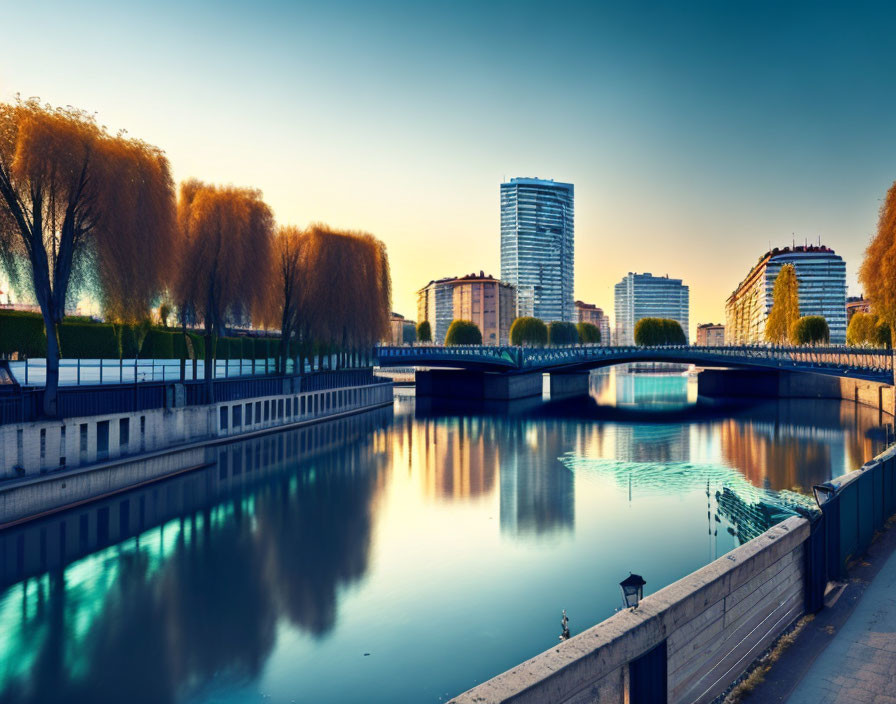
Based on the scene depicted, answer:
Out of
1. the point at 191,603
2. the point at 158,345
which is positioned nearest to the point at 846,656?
the point at 191,603

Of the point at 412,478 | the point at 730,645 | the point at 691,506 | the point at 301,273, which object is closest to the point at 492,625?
the point at 730,645

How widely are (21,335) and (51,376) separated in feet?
29.9

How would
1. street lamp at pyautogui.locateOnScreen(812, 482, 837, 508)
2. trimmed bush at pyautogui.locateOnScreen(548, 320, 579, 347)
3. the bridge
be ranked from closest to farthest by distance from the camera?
street lamp at pyautogui.locateOnScreen(812, 482, 837, 508)
the bridge
trimmed bush at pyautogui.locateOnScreen(548, 320, 579, 347)

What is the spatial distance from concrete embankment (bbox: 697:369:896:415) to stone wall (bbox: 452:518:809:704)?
63.3 metres

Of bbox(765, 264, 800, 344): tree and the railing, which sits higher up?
bbox(765, 264, 800, 344): tree

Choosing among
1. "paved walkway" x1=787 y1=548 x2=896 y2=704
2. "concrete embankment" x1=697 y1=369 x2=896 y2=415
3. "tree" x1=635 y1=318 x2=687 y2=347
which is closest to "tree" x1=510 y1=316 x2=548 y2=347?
"tree" x1=635 y1=318 x2=687 y2=347

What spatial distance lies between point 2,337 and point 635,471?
34944 millimetres

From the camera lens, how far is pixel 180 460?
33.0m

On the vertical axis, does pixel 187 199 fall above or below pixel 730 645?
above

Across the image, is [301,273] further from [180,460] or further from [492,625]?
[492,625]

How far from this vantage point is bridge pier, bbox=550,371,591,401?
102688mm

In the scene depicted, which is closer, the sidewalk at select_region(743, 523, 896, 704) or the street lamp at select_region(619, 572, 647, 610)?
the street lamp at select_region(619, 572, 647, 610)

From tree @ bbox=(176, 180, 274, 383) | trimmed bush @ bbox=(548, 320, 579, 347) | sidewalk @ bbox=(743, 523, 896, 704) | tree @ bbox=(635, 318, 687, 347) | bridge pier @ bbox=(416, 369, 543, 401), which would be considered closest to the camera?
sidewalk @ bbox=(743, 523, 896, 704)

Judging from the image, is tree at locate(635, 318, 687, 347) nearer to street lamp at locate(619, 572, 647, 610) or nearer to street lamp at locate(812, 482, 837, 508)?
street lamp at locate(812, 482, 837, 508)
